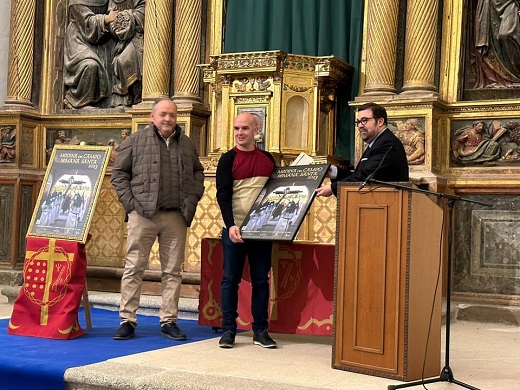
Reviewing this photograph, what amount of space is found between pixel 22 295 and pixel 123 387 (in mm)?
1920

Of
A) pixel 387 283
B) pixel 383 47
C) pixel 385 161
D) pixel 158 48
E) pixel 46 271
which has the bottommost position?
pixel 46 271

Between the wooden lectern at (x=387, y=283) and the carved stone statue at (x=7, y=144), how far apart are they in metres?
5.67

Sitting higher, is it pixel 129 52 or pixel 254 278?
pixel 129 52

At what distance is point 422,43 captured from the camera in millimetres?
7906

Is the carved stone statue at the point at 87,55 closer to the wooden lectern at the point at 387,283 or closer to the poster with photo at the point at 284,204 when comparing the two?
the poster with photo at the point at 284,204

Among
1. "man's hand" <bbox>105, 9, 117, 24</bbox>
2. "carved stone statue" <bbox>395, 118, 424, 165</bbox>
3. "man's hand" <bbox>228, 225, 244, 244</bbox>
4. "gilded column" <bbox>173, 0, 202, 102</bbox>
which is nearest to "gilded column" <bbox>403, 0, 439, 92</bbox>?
"carved stone statue" <bbox>395, 118, 424, 165</bbox>

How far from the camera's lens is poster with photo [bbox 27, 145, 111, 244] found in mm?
6016

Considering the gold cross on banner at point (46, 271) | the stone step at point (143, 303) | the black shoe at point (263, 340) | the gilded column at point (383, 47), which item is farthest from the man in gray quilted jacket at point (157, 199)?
the gilded column at point (383, 47)

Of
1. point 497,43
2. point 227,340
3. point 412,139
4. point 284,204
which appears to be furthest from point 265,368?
point 497,43

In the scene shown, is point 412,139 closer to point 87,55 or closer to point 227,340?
point 227,340

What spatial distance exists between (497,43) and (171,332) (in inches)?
167

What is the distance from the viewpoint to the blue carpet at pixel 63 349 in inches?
184

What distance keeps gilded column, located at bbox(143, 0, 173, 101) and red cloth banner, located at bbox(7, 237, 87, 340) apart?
3.41 meters

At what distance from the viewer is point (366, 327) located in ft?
15.5
